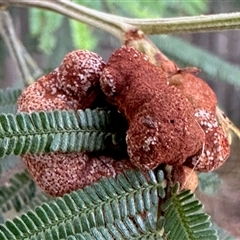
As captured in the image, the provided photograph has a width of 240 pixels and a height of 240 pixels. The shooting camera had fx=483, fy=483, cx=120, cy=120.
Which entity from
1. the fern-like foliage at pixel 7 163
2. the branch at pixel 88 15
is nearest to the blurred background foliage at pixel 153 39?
the fern-like foliage at pixel 7 163

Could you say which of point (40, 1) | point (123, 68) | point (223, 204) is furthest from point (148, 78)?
point (223, 204)

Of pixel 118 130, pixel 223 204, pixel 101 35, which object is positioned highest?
pixel 118 130

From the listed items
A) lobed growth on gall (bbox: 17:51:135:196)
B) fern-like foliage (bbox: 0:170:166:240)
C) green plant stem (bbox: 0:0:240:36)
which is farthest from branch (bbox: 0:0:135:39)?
fern-like foliage (bbox: 0:170:166:240)

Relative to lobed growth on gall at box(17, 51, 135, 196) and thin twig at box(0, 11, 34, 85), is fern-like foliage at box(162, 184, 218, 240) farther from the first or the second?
thin twig at box(0, 11, 34, 85)

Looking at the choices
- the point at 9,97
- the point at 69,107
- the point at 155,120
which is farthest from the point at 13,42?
the point at 155,120

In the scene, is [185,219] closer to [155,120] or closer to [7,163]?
[155,120]

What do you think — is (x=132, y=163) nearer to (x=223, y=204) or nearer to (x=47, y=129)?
(x=47, y=129)
